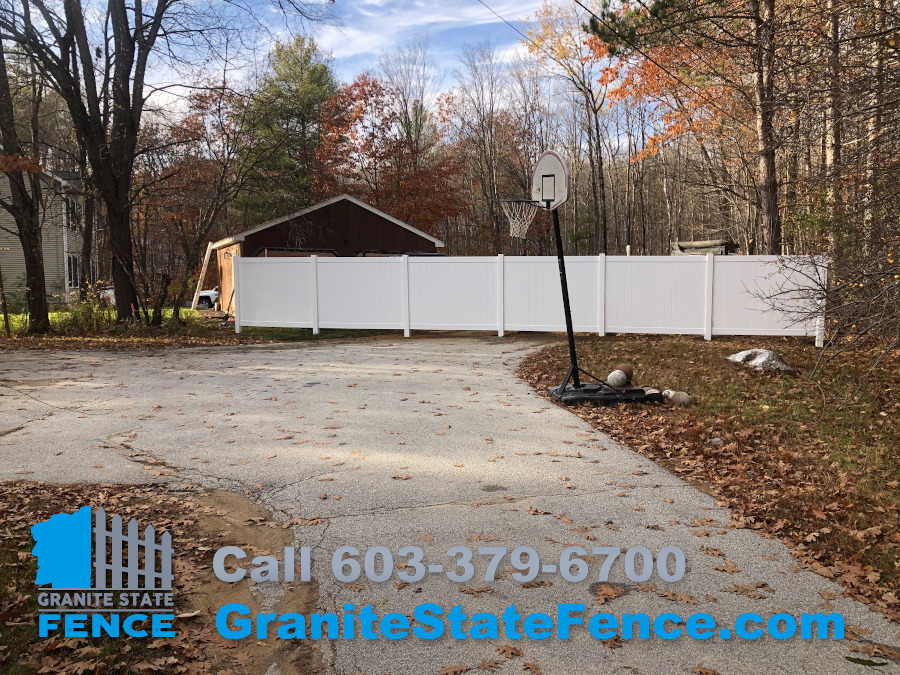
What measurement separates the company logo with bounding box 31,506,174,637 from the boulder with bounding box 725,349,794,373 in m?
8.40

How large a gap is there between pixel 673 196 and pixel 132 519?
37578mm

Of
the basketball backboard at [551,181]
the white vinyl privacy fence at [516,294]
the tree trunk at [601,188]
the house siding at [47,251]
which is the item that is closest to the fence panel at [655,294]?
the white vinyl privacy fence at [516,294]

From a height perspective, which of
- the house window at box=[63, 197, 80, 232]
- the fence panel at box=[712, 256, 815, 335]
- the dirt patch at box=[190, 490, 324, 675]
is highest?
the house window at box=[63, 197, 80, 232]

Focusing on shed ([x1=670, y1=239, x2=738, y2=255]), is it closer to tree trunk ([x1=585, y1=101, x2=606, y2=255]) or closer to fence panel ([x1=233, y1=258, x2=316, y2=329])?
fence panel ([x1=233, y1=258, x2=316, y2=329])

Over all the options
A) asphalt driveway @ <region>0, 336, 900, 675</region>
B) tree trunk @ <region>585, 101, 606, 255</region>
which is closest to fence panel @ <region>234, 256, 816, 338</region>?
asphalt driveway @ <region>0, 336, 900, 675</region>

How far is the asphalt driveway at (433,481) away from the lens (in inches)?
115

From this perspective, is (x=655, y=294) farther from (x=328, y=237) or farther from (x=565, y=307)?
(x=328, y=237)

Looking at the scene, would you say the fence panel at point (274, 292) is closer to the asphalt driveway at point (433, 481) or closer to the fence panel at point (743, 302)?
the asphalt driveway at point (433, 481)

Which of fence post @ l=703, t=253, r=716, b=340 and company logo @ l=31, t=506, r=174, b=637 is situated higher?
fence post @ l=703, t=253, r=716, b=340

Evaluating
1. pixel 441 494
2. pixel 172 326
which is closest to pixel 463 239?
pixel 172 326

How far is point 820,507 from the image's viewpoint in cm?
456

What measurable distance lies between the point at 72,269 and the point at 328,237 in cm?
1728

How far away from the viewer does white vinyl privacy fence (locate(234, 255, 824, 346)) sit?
13234mm

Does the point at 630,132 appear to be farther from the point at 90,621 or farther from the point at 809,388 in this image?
the point at 90,621
